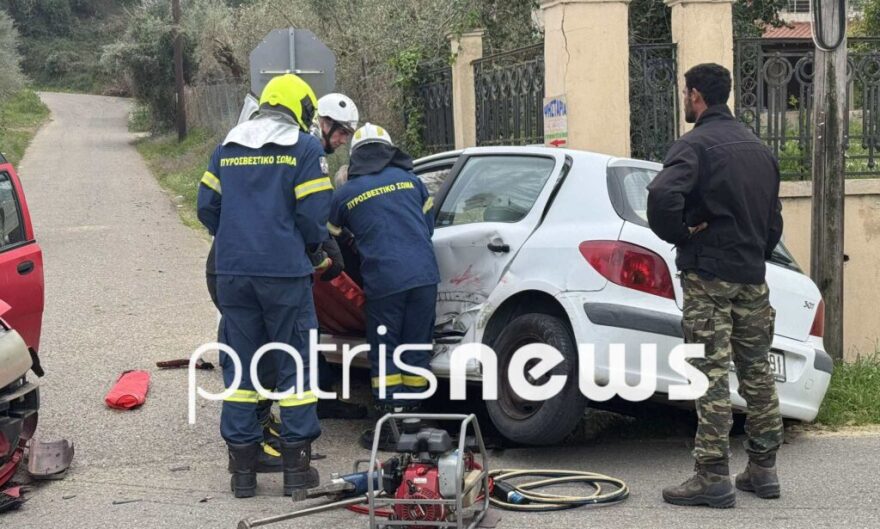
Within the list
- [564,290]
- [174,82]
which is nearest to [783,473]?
[564,290]

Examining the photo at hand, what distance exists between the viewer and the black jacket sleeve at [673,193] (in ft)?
15.4

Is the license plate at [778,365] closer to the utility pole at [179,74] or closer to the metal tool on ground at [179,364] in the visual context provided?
the metal tool on ground at [179,364]

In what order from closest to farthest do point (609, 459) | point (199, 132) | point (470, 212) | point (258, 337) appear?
point (258, 337) < point (609, 459) < point (470, 212) < point (199, 132)

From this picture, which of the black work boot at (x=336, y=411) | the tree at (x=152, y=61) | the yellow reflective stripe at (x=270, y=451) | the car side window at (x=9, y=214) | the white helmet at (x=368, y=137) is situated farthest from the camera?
the tree at (x=152, y=61)

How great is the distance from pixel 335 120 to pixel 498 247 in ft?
3.72

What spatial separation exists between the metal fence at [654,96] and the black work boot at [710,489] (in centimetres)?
425

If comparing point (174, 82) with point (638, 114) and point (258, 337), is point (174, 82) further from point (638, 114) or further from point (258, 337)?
point (258, 337)

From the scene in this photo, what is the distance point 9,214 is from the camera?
646cm

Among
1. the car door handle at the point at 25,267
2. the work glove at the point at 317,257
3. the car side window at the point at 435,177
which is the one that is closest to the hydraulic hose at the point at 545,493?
the work glove at the point at 317,257

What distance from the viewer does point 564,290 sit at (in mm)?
5379

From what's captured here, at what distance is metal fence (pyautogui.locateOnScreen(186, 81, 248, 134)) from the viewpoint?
2827 centimetres

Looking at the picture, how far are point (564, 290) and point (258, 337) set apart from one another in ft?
4.95

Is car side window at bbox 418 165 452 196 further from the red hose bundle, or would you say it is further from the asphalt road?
the red hose bundle

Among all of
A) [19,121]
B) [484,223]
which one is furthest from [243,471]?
[19,121]
